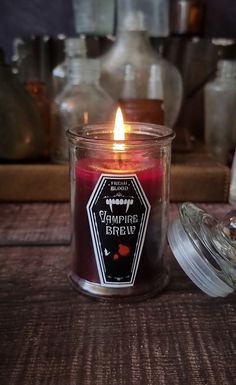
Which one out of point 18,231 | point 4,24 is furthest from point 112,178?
point 4,24

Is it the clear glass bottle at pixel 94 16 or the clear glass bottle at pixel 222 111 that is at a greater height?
the clear glass bottle at pixel 94 16

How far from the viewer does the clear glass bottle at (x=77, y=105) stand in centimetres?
64

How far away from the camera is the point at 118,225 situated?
339 mm

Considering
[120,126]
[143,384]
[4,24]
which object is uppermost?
[4,24]

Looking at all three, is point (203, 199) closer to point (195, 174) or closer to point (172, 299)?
point (195, 174)

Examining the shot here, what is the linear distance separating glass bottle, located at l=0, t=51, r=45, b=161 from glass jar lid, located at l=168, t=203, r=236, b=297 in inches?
12.2

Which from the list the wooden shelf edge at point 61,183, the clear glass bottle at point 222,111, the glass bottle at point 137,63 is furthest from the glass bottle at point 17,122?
the clear glass bottle at point 222,111

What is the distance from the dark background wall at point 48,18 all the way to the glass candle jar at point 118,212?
23.1 inches

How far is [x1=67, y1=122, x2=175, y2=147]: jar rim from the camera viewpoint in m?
0.34

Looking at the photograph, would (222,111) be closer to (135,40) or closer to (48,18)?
(135,40)

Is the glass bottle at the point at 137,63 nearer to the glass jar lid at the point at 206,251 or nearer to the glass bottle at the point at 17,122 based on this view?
the glass bottle at the point at 17,122

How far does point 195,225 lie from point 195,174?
0.24 m

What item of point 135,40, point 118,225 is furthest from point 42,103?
point 118,225

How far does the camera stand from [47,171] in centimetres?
60
